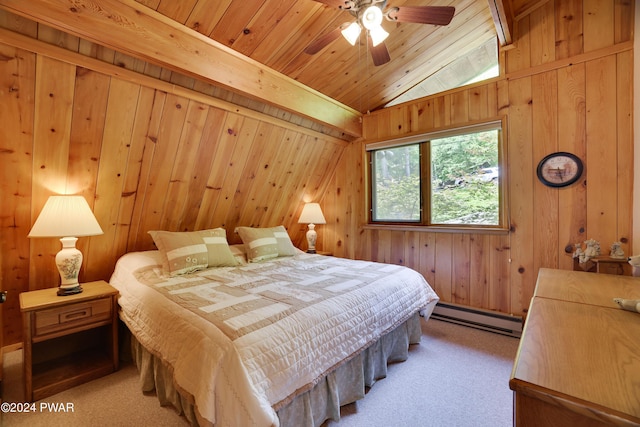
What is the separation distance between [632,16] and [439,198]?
194 cm

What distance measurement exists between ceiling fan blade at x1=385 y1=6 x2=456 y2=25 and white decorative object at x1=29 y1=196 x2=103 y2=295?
2305 millimetres

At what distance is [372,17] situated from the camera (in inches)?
61.2

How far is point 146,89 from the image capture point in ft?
6.68

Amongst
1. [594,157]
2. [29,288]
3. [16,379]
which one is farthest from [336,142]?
[16,379]

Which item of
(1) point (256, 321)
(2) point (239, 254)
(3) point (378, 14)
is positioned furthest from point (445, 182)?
(1) point (256, 321)

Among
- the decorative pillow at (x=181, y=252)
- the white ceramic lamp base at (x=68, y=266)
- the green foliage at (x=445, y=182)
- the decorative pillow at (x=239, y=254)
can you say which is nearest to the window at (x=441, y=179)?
the green foliage at (x=445, y=182)

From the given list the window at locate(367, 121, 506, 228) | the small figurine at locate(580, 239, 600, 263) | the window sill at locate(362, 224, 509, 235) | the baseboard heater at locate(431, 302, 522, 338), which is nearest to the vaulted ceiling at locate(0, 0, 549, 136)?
the window at locate(367, 121, 506, 228)

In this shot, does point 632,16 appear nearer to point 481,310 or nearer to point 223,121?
point 481,310

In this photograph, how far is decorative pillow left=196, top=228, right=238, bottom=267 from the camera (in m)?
2.52

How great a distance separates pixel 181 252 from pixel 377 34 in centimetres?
211

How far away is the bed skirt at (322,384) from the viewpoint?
1388 millimetres

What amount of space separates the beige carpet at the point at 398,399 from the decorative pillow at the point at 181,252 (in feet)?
2.52

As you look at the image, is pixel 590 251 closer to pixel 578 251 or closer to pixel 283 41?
pixel 578 251

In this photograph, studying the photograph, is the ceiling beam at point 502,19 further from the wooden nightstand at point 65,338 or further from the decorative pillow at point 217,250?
the wooden nightstand at point 65,338
